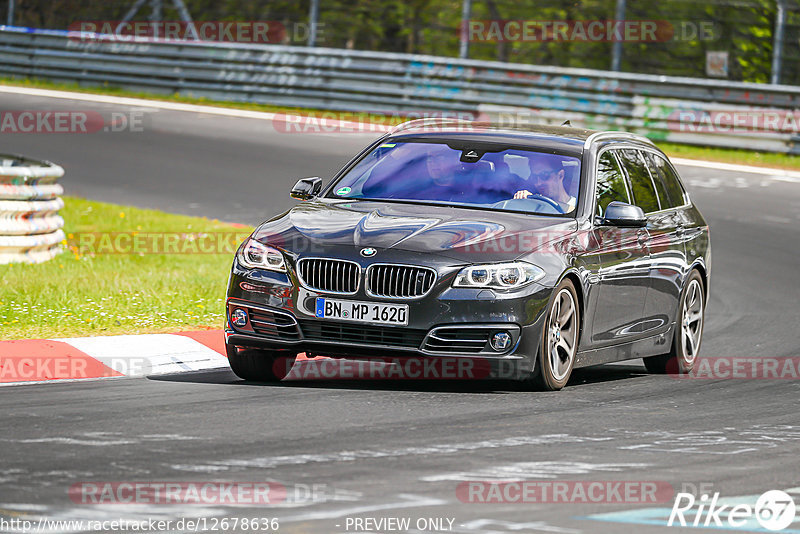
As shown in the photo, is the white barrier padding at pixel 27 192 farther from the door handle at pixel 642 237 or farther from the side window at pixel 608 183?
the door handle at pixel 642 237

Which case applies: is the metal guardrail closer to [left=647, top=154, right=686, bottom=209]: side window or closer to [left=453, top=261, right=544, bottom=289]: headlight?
[left=647, top=154, right=686, bottom=209]: side window

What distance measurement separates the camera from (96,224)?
17141 millimetres

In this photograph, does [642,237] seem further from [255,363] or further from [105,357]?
[105,357]

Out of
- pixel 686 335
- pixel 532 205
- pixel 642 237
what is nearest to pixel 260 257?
pixel 532 205

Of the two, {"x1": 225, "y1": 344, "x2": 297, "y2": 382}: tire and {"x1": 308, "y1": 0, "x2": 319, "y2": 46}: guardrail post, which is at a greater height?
{"x1": 308, "y1": 0, "x2": 319, "y2": 46}: guardrail post

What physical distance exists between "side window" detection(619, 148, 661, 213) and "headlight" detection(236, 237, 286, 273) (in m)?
2.88

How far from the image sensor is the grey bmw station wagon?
8.51 metres

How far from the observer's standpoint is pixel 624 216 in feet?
31.1

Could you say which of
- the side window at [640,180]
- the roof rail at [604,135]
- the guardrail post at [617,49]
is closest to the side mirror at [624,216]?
the roof rail at [604,135]

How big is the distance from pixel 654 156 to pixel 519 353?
318cm

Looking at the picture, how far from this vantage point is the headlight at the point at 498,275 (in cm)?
849

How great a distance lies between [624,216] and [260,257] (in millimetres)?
Result: 2324

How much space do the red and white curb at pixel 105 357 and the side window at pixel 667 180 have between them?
3365 mm

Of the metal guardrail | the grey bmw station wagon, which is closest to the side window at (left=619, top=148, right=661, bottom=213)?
the grey bmw station wagon
